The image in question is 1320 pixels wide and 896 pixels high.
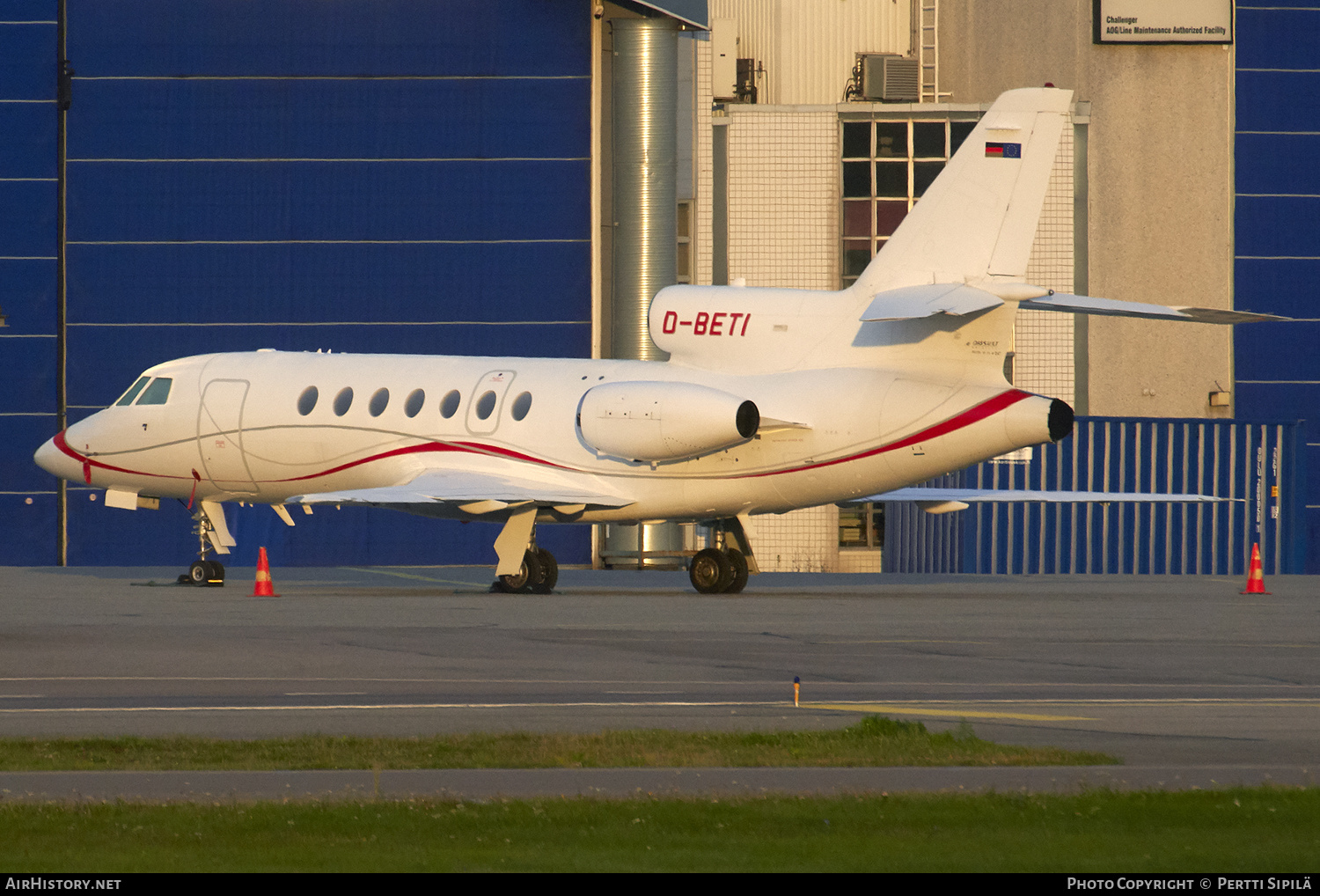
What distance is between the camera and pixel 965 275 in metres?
24.7

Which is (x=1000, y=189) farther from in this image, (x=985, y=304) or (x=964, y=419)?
(x=964, y=419)

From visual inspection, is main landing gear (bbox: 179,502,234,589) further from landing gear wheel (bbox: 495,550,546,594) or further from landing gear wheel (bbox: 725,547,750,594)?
landing gear wheel (bbox: 725,547,750,594)

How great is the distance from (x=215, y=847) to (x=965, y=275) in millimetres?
18043

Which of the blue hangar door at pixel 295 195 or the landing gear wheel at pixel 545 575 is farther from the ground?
the blue hangar door at pixel 295 195

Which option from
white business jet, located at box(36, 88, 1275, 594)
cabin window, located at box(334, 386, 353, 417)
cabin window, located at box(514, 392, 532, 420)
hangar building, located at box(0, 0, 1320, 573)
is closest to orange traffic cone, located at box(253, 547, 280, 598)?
white business jet, located at box(36, 88, 1275, 594)

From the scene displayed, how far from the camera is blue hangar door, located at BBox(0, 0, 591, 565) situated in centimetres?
4372

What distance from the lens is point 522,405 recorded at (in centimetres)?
2827

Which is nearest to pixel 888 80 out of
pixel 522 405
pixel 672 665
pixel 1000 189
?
pixel 522 405

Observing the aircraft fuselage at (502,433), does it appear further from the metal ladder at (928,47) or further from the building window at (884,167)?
the metal ladder at (928,47)

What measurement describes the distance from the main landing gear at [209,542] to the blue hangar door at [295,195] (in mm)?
12015

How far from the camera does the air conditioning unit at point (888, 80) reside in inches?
2142

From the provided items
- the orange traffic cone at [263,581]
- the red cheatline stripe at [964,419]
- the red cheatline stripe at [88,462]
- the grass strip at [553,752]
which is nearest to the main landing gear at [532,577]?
the orange traffic cone at [263,581]

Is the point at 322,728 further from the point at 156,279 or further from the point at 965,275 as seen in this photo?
the point at 156,279

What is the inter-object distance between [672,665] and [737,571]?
1139 centimetres
